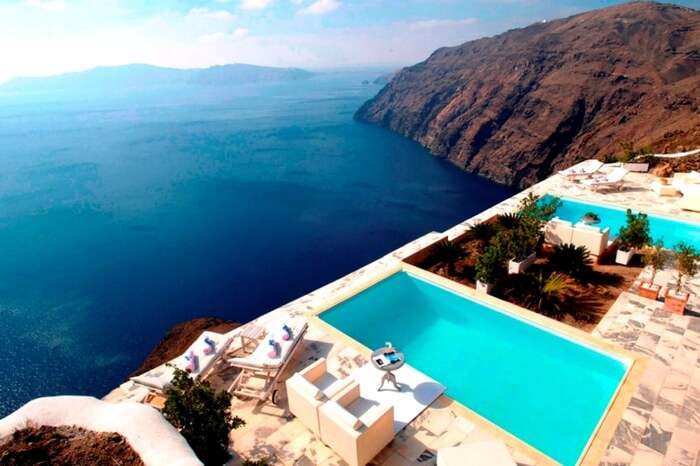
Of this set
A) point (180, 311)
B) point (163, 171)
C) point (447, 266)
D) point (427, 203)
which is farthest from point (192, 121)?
point (447, 266)

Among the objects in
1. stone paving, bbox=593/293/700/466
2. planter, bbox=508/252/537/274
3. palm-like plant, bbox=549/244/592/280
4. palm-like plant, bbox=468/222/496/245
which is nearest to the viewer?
stone paving, bbox=593/293/700/466

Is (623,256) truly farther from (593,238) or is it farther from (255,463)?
(255,463)

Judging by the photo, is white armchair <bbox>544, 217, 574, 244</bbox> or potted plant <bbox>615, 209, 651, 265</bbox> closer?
potted plant <bbox>615, 209, 651, 265</bbox>

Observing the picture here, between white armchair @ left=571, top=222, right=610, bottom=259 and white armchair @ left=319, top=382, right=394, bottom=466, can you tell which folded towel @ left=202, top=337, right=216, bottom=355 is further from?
white armchair @ left=571, top=222, right=610, bottom=259

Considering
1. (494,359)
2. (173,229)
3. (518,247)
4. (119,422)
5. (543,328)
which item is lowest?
(173,229)

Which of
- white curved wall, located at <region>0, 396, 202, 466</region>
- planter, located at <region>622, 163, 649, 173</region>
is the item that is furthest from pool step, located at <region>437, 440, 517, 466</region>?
planter, located at <region>622, 163, 649, 173</region>

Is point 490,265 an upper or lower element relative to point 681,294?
upper

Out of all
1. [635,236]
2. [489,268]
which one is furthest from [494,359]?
[635,236]
